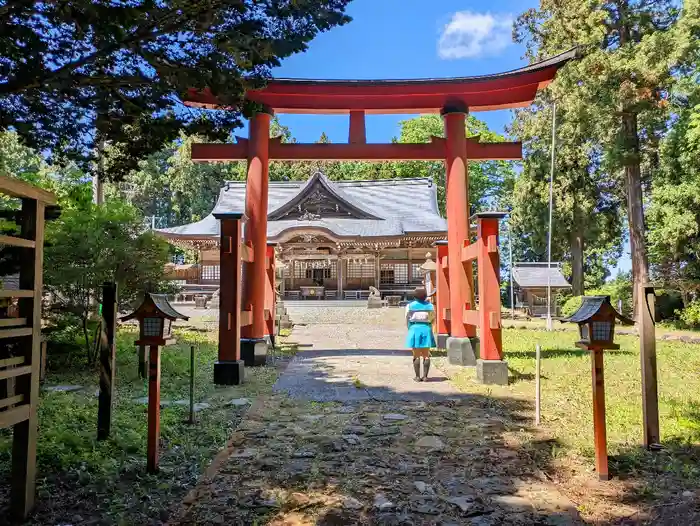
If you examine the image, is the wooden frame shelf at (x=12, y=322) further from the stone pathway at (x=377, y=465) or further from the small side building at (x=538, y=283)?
the small side building at (x=538, y=283)

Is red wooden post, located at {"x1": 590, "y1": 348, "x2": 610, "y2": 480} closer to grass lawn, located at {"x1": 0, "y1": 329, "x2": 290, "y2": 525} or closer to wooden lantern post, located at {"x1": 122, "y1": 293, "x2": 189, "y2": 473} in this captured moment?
grass lawn, located at {"x1": 0, "y1": 329, "x2": 290, "y2": 525}

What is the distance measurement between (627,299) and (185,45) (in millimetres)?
22244

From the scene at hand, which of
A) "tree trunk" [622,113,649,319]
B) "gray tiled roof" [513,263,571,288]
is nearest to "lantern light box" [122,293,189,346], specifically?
"tree trunk" [622,113,649,319]

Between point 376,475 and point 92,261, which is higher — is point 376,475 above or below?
below

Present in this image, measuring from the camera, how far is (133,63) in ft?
13.8

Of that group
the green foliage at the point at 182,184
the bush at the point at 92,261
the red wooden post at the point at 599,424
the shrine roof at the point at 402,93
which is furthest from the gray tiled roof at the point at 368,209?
the red wooden post at the point at 599,424

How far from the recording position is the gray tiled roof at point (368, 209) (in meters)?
25.0

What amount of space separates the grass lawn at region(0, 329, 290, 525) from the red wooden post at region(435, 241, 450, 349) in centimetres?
425

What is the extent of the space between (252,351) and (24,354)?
5.44m

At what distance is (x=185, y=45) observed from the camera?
3957 mm

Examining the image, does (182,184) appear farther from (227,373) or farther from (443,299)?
(227,373)

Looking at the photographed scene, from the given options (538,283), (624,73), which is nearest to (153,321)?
(624,73)

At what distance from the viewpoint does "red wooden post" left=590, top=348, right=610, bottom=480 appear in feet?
12.0

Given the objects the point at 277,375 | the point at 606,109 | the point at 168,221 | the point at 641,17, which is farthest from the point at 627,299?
the point at 168,221
